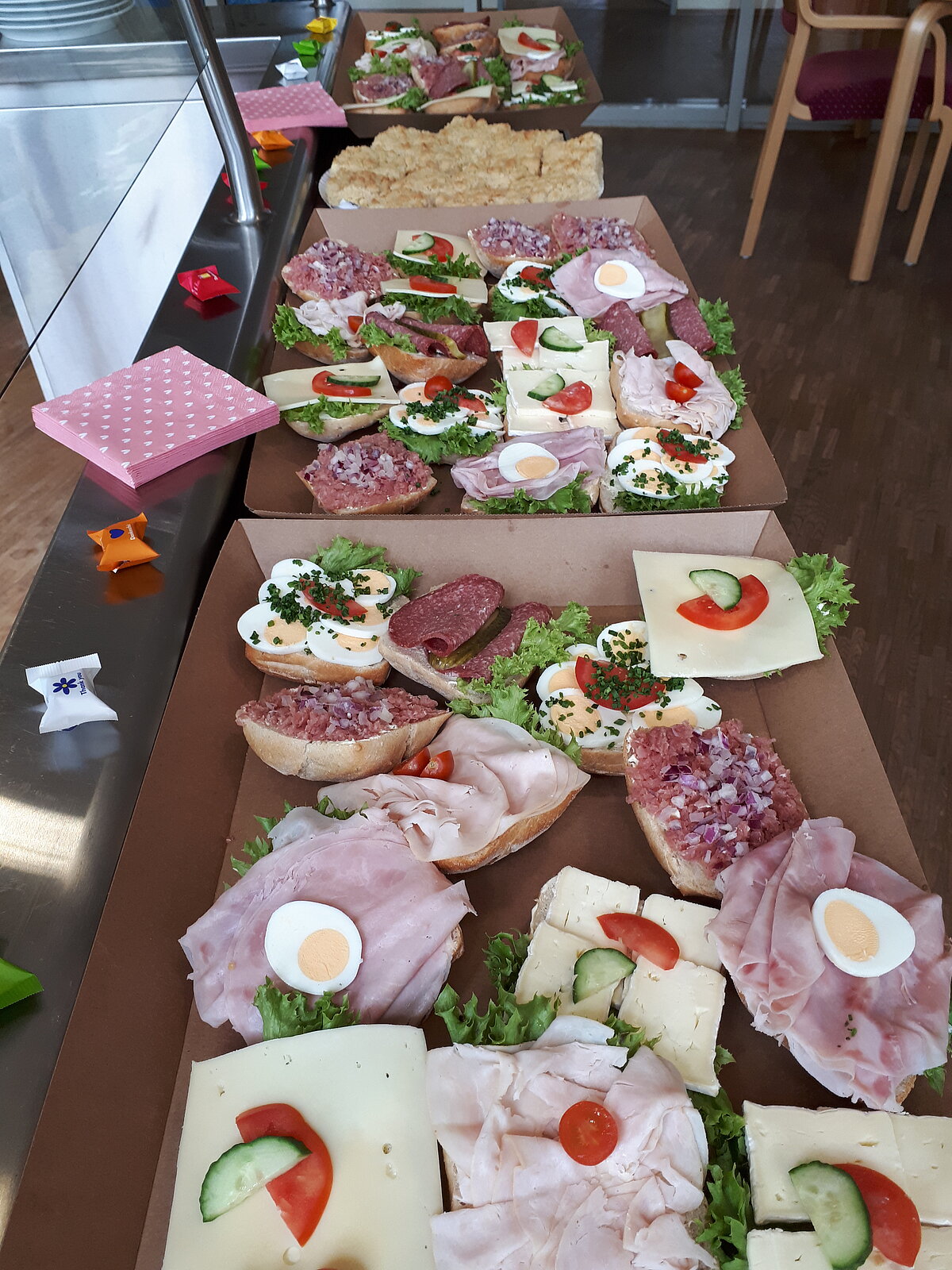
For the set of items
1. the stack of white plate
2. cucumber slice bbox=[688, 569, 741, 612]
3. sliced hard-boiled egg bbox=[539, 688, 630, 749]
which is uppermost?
the stack of white plate

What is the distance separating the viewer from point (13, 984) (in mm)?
1356

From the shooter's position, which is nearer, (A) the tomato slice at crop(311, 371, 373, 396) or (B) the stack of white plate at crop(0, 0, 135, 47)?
(B) the stack of white plate at crop(0, 0, 135, 47)

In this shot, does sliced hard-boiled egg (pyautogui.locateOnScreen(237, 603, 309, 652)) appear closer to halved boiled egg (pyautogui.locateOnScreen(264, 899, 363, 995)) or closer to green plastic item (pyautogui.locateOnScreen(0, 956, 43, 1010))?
halved boiled egg (pyautogui.locateOnScreen(264, 899, 363, 995))

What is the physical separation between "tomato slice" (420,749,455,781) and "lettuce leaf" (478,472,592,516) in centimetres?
87

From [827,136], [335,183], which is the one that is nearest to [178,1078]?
[335,183]

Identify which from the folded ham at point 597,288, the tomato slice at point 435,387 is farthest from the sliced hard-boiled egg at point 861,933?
the folded ham at point 597,288

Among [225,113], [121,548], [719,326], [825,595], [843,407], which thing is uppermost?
[225,113]

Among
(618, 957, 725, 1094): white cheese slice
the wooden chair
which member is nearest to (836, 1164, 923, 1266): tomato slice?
(618, 957, 725, 1094): white cheese slice

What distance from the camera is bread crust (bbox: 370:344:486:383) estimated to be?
3146 mm

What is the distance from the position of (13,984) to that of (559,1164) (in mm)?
826

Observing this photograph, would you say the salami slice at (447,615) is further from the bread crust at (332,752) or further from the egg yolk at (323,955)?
the egg yolk at (323,955)

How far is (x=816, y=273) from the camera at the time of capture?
6.20m

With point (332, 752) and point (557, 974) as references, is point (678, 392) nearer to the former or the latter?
point (332, 752)

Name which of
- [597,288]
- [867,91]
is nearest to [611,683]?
[597,288]
